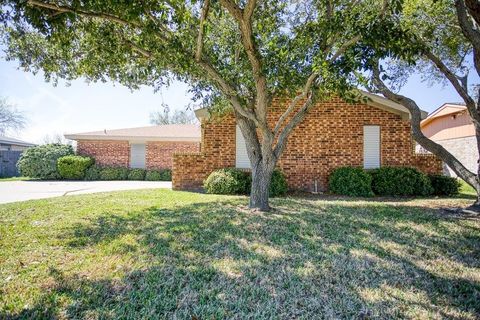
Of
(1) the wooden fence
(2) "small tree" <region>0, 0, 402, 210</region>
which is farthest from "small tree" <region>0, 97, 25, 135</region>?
(2) "small tree" <region>0, 0, 402, 210</region>

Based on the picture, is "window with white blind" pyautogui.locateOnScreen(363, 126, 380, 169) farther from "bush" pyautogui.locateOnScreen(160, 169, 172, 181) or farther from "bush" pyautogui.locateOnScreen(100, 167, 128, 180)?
"bush" pyautogui.locateOnScreen(100, 167, 128, 180)

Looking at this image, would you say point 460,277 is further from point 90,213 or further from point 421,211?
point 90,213

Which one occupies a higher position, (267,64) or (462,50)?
(462,50)

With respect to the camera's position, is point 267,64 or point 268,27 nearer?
point 267,64

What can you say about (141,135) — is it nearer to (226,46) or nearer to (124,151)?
(124,151)

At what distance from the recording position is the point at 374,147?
1059 centimetres

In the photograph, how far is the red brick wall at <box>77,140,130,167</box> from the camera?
1777cm

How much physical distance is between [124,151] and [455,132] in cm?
2336

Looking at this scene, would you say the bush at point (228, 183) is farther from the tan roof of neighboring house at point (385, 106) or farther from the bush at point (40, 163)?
the bush at point (40, 163)

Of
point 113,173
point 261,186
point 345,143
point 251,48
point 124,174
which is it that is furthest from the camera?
point 124,174

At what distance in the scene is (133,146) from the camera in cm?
1830

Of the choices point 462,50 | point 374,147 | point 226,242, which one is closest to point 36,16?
point 226,242

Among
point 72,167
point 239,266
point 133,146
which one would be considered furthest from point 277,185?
point 72,167

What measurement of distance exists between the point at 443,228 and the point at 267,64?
15.4 feet
